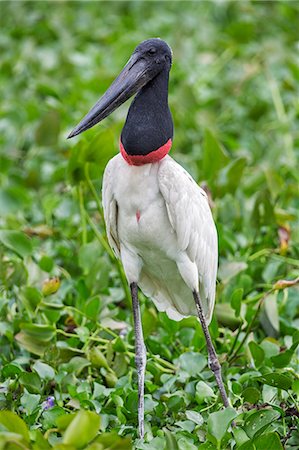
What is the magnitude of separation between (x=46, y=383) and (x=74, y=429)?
1.14 metres

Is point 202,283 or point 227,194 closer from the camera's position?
point 202,283

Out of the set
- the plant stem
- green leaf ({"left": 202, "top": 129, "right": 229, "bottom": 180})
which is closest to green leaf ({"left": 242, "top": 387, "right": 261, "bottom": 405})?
the plant stem

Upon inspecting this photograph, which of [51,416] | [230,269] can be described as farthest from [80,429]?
[230,269]

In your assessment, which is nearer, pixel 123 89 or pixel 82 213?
pixel 123 89

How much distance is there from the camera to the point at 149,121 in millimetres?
3562

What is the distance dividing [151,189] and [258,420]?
0.92 metres

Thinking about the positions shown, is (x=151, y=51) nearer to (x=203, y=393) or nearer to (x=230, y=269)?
(x=203, y=393)

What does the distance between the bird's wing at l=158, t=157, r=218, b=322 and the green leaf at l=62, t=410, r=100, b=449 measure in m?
0.94

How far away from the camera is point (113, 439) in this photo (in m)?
3.04

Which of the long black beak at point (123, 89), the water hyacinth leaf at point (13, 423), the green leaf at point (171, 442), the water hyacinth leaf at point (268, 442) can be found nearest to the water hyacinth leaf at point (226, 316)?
the water hyacinth leaf at point (268, 442)

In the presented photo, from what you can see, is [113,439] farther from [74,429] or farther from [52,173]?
[52,173]

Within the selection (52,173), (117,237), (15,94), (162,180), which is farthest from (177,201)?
(15,94)

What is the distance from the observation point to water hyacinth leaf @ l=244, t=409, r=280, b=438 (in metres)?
3.59

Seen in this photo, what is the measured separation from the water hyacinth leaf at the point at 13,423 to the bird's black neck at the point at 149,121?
1042 mm
